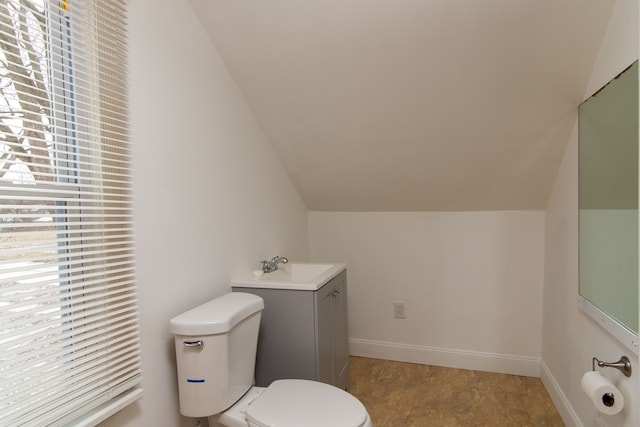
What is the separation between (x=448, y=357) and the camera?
2.80 metres

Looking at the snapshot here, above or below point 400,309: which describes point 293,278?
above

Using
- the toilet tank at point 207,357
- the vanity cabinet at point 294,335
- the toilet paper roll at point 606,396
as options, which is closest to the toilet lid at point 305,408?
the toilet tank at point 207,357

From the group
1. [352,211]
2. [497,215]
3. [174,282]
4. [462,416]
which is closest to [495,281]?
[497,215]

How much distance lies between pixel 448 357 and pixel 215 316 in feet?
6.48

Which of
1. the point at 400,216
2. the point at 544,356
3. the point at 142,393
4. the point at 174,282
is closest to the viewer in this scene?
the point at 142,393

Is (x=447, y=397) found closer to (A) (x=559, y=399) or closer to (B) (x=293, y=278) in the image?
(A) (x=559, y=399)

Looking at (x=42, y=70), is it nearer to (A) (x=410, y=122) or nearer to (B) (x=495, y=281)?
(A) (x=410, y=122)

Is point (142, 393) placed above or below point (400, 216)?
below

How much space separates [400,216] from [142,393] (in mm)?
2060

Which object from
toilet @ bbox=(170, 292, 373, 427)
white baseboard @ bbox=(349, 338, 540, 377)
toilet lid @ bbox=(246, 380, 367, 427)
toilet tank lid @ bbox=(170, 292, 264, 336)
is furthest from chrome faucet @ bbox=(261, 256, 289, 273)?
white baseboard @ bbox=(349, 338, 540, 377)

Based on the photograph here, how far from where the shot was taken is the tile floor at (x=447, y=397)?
2141 mm

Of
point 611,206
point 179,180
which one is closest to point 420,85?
point 611,206

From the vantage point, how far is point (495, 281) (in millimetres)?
2695

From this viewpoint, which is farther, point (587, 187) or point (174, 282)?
point (587, 187)
